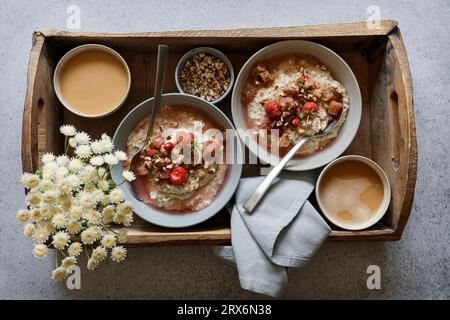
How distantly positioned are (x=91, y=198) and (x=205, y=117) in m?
0.56

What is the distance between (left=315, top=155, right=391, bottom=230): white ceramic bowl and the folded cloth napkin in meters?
0.04

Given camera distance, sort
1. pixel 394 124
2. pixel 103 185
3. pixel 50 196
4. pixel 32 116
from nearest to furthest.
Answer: pixel 50 196
pixel 103 185
pixel 32 116
pixel 394 124

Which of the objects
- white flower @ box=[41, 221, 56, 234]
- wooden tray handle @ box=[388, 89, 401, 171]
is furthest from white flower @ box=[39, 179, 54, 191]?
wooden tray handle @ box=[388, 89, 401, 171]

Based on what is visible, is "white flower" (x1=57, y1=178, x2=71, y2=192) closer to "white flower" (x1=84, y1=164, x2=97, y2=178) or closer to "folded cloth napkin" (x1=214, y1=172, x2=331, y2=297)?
"white flower" (x1=84, y1=164, x2=97, y2=178)

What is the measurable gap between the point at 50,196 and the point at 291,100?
862 millimetres

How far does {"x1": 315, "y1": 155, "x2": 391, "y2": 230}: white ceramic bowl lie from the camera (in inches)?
64.6

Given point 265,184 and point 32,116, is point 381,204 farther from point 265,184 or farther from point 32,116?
point 32,116

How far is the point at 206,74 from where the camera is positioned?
1717mm

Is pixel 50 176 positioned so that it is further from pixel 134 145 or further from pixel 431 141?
pixel 431 141

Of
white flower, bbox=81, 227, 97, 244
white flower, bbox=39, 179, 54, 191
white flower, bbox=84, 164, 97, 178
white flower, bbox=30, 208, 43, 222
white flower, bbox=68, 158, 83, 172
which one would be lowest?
white flower, bbox=81, 227, 97, 244

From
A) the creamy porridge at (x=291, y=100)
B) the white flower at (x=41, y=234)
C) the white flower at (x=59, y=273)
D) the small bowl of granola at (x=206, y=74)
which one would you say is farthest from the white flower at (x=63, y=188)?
the creamy porridge at (x=291, y=100)

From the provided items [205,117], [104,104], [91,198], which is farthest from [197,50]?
[91,198]

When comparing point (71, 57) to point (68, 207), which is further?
point (71, 57)

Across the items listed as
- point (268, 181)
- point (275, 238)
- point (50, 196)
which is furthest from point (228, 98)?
point (50, 196)
